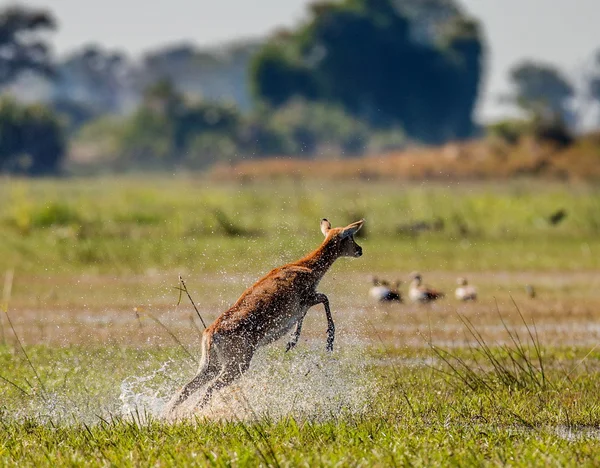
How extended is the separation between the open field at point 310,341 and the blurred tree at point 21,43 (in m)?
52.3

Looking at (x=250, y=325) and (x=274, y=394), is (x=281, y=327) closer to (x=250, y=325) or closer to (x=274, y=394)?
(x=250, y=325)

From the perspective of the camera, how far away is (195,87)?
13088 centimetres

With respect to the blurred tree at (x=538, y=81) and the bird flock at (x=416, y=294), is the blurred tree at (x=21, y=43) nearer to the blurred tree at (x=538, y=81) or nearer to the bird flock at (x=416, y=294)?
the blurred tree at (x=538, y=81)

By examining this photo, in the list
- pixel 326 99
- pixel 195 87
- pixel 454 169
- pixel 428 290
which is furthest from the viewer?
pixel 195 87

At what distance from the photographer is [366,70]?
79000 millimetres

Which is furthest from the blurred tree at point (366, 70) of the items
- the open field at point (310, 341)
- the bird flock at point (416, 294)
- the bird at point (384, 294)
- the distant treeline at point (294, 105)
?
the bird at point (384, 294)

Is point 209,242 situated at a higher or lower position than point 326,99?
higher

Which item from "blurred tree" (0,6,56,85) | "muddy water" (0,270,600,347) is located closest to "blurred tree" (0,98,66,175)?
"blurred tree" (0,6,56,85)

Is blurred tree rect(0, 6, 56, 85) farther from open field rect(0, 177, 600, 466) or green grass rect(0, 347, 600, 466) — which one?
green grass rect(0, 347, 600, 466)

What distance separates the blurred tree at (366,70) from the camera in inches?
3086

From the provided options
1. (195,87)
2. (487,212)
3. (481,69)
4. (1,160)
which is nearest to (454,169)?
(487,212)

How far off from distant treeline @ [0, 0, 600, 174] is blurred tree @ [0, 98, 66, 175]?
0.07 m

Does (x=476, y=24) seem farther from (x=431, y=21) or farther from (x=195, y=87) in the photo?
(x=195, y=87)

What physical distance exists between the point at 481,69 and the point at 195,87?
154 ft
